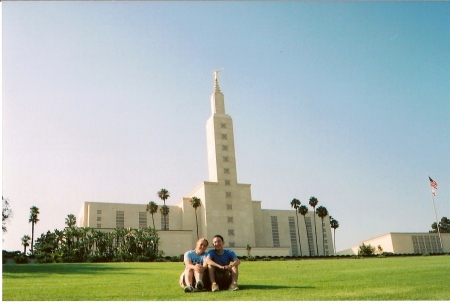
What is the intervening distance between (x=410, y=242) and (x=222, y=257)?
5742cm

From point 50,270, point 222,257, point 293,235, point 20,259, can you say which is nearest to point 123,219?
point 293,235

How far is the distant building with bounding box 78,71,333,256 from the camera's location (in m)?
59.3

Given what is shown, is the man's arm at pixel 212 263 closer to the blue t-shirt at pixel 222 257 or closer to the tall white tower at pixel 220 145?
the blue t-shirt at pixel 222 257

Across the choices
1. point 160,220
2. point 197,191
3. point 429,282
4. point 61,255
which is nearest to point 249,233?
point 197,191

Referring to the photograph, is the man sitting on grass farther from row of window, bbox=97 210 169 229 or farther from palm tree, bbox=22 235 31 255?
palm tree, bbox=22 235 31 255

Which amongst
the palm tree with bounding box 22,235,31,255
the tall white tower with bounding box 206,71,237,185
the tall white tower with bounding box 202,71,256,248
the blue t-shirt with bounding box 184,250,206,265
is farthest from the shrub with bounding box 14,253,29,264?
the palm tree with bounding box 22,235,31,255

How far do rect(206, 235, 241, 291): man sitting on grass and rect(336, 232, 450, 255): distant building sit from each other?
5434cm

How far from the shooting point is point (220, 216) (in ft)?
199

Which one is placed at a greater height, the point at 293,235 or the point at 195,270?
the point at 293,235

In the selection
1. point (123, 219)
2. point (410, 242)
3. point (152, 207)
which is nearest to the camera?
point (410, 242)

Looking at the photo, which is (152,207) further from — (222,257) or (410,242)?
(222,257)

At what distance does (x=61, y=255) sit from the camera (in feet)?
134

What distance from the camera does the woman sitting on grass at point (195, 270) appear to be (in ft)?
33.4

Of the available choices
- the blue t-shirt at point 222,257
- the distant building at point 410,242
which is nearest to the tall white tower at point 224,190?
the distant building at point 410,242
